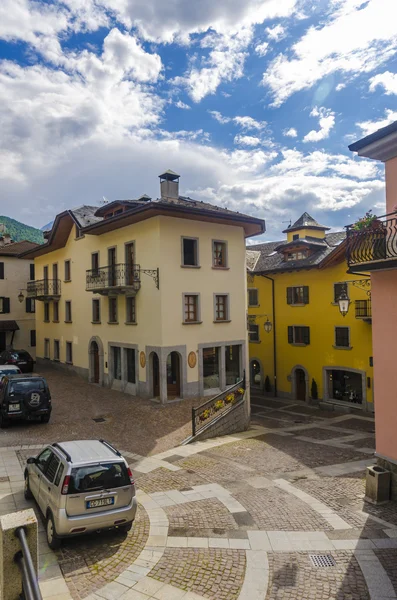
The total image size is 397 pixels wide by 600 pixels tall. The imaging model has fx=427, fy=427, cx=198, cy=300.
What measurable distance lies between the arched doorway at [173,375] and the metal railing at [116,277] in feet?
14.6

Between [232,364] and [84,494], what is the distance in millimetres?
18506

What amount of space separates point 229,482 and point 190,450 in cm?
412

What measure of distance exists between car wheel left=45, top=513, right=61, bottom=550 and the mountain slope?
86.7 metres

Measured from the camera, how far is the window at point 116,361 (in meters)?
26.6

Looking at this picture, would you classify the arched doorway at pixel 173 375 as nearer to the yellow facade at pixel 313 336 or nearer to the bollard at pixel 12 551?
the yellow facade at pixel 313 336

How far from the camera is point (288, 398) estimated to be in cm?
3569

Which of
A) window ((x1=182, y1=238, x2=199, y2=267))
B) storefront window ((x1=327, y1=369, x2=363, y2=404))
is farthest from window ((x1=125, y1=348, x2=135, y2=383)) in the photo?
storefront window ((x1=327, y1=369, x2=363, y2=404))

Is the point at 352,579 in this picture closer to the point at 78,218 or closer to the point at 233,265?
the point at 233,265

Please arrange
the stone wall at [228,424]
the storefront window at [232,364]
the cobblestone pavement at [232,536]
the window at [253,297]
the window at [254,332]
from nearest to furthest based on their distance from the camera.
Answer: the cobblestone pavement at [232,536] < the stone wall at [228,424] < the storefront window at [232,364] < the window at [253,297] < the window at [254,332]

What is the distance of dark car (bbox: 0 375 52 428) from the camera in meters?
17.0

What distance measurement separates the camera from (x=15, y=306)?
139 feet

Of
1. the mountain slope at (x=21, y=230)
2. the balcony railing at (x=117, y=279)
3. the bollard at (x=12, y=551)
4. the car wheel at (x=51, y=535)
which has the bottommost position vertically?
the car wheel at (x=51, y=535)

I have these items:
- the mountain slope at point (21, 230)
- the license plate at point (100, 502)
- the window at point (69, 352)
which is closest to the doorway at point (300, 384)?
the window at point (69, 352)

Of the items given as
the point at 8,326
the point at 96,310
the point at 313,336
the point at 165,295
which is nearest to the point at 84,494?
the point at 165,295
